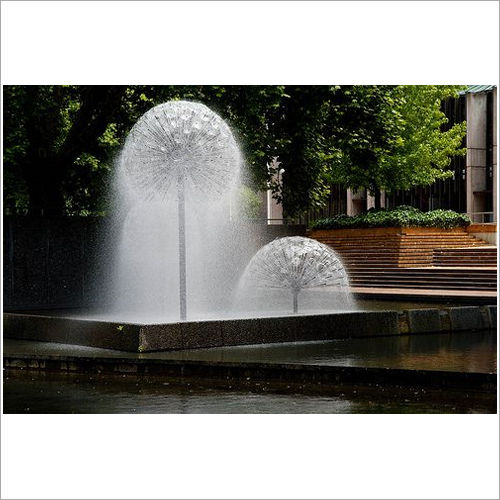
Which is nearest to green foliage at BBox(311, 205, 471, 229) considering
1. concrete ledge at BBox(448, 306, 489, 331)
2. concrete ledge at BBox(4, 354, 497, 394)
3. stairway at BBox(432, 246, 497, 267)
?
stairway at BBox(432, 246, 497, 267)

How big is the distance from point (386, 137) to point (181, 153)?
43.6ft

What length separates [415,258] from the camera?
97.8ft

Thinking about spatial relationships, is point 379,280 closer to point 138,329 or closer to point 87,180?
point 87,180

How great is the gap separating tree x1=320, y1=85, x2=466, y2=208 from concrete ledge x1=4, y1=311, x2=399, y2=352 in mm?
11438

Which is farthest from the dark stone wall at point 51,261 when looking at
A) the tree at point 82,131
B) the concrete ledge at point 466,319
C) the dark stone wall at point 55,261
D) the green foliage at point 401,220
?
the green foliage at point 401,220

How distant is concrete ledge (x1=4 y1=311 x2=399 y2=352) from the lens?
13258mm

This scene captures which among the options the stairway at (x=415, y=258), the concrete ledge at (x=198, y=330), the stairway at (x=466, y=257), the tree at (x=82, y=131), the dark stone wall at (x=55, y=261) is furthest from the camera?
the stairway at (x=466, y=257)

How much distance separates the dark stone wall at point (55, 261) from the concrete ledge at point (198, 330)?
23.1ft

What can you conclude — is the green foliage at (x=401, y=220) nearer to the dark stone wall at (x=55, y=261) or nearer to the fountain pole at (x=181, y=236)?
the dark stone wall at (x=55, y=261)

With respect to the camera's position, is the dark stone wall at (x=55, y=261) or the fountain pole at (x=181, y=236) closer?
the fountain pole at (x=181, y=236)

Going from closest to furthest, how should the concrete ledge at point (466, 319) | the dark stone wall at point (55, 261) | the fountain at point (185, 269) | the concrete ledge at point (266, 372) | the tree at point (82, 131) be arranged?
the concrete ledge at point (266, 372) < the fountain at point (185, 269) < the concrete ledge at point (466, 319) < the tree at point (82, 131) < the dark stone wall at point (55, 261)

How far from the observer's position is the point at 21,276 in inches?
903

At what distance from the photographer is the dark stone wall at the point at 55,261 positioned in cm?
2283

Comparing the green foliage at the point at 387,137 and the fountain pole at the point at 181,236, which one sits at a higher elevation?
the green foliage at the point at 387,137
